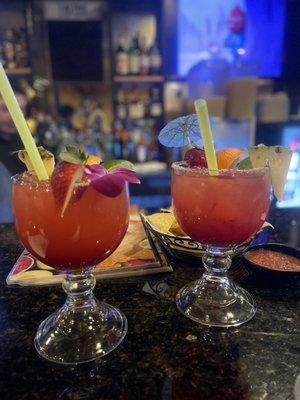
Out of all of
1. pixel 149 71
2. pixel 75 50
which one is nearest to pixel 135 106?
pixel 149 71

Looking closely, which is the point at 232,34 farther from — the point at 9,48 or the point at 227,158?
the point at 227,158

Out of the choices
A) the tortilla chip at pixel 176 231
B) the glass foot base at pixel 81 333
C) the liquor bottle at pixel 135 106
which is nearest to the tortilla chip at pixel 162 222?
the tortilla chip at pixel 176 231

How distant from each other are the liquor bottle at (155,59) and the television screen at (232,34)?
0.60 feet

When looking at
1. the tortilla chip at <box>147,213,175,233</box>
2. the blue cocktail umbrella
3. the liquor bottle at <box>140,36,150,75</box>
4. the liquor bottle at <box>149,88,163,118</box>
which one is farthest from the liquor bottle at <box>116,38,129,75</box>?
the blue cocktail umbrella

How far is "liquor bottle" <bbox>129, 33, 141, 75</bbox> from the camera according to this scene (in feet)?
10.1

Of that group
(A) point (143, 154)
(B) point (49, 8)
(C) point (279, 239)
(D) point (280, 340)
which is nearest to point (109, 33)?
(B) point (49, 8)

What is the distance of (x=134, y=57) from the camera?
306 cm

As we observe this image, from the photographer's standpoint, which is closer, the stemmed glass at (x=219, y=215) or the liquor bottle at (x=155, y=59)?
the stemmed glass at (x=219, y=215)

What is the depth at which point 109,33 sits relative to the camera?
297 cm

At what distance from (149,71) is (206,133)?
2.66 metres

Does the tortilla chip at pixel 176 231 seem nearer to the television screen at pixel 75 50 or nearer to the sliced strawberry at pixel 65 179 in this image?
the sliced strawberry at pixel 65 179

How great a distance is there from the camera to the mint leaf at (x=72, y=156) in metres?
0.54

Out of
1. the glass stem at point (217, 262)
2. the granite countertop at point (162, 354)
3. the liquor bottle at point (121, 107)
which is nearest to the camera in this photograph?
the granite countertop at point (162, 354)

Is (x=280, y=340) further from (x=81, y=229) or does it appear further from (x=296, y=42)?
(x=296, y=42)
